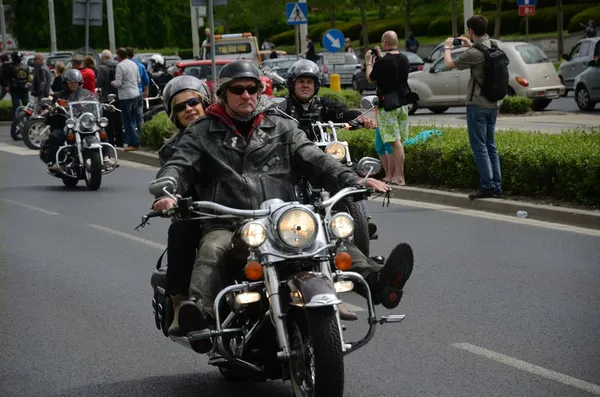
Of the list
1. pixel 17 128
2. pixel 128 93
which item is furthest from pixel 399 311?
pixel 17 128

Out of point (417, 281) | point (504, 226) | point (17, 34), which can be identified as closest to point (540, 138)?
point (504, 226)

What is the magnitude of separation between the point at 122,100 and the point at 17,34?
67.5 m

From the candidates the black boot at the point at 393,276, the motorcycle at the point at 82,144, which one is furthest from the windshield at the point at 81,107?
the black boot at the point at 393,276

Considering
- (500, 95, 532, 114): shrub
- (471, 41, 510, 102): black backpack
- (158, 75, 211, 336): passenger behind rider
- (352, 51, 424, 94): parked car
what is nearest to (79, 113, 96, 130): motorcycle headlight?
(471, 41, 510, 102): black backpack

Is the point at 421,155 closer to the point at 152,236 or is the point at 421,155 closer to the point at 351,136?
the point at 351,136

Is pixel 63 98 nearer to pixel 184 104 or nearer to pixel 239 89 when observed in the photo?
pixel 184 104

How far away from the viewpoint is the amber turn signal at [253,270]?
550cm

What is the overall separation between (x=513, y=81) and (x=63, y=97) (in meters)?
14.1

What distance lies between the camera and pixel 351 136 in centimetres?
1775

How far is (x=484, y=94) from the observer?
13.9 m

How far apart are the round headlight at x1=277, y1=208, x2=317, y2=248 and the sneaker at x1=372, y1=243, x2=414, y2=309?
18.8 inches

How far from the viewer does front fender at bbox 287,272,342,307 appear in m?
5.26

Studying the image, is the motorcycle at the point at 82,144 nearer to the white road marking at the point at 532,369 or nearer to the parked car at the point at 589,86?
the white road marking at the point at 532,369

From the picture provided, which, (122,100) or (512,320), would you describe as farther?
(122,100)
